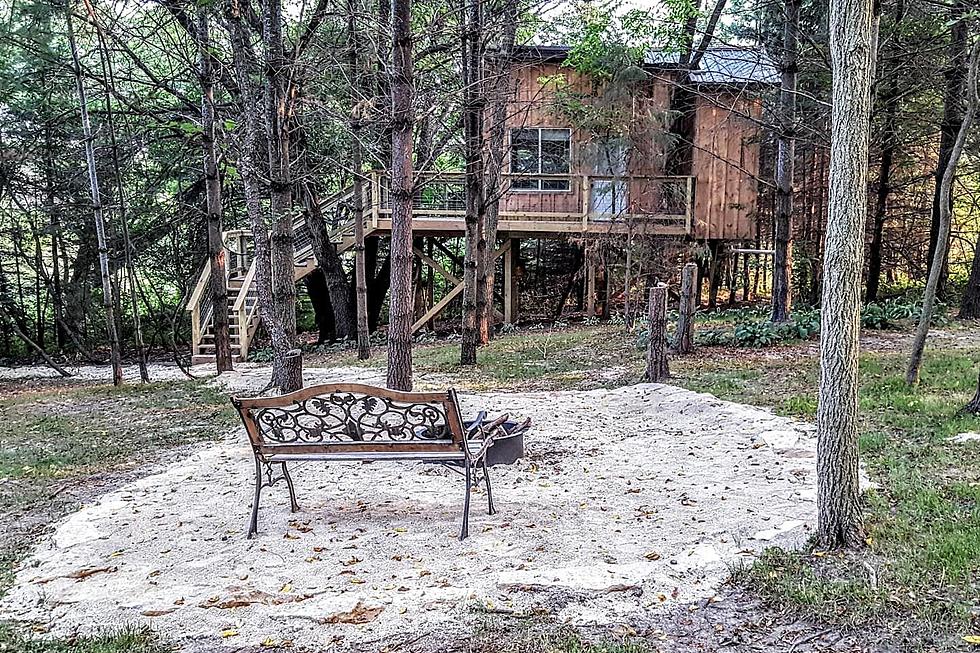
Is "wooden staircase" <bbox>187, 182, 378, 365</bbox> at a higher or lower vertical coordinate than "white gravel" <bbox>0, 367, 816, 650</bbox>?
higher

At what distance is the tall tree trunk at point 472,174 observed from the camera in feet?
33.8

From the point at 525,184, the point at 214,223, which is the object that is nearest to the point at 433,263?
the point at 525,184

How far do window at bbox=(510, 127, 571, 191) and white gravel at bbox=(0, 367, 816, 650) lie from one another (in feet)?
36.9

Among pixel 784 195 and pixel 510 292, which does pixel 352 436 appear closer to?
pixel 784 195

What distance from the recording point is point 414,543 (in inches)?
160

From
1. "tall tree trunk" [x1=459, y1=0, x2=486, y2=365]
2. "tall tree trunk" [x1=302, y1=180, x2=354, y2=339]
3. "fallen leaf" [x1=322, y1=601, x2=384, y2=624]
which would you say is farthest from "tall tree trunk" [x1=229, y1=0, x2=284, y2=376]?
"tall tree trunk" [x1=302, y1=180, x2=354, y2=339]

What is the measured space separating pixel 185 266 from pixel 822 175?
17293mm

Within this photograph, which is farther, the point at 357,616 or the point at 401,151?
the point at 401,151

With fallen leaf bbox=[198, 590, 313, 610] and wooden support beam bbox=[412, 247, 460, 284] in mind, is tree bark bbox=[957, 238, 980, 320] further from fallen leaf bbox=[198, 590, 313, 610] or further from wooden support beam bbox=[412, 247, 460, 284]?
fallen leaf bbox=[198, 590, 313, 610]

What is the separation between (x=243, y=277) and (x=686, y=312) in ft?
34.9

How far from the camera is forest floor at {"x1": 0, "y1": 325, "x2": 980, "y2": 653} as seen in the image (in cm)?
294

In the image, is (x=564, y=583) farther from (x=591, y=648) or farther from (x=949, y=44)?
(x=949, y=44)

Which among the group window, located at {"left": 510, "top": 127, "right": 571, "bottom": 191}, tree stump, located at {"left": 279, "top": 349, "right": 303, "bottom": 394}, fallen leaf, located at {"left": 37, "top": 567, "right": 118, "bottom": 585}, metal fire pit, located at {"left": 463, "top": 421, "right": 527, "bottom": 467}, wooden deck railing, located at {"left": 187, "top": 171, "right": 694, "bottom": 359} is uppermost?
window, located at {"left": 510, "top": 127, "right": 571, "bottom": 191}

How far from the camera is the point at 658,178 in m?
15.3
